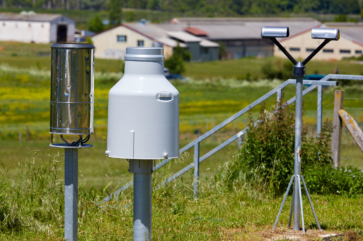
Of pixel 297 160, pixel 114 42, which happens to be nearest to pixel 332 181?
pixel 297 160

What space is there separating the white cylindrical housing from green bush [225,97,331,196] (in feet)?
12.0

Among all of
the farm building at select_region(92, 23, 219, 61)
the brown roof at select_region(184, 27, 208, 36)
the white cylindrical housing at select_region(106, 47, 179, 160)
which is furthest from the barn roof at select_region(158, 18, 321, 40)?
the white cylindrical housing at select_region(106, 47, 179, 160)

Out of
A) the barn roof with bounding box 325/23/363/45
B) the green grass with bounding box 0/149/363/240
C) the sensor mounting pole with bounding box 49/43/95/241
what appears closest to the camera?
the sensor mounting pole with bounding box 49/43/95/241

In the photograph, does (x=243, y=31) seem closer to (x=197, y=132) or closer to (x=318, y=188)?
(x=197, y=132)

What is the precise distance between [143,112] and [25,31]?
132 m

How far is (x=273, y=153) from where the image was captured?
25.5 feet

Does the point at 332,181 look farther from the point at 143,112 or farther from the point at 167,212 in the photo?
the point at 143,112

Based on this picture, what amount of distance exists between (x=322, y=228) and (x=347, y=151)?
65.3 feet

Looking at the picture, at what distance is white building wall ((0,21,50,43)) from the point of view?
127750 millimetres

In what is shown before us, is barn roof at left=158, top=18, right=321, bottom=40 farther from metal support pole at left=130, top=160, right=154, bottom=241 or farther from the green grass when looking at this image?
metal support pole at left=130, top=160, right=154, bottom=241

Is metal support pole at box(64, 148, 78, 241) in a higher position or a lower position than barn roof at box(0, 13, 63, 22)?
higher

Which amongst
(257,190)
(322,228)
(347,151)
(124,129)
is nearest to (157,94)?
(124,129)

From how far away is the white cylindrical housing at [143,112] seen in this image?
13.6ft

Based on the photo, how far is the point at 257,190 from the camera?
7.73 m
